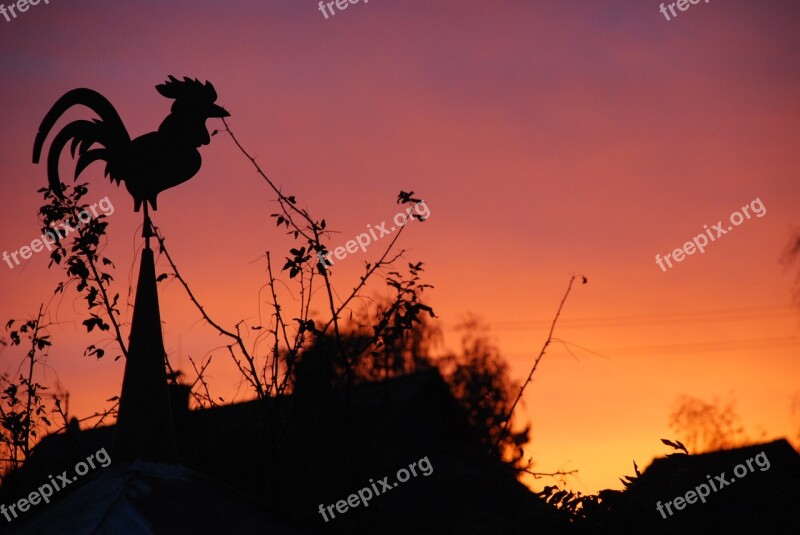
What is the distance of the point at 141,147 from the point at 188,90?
561 mm

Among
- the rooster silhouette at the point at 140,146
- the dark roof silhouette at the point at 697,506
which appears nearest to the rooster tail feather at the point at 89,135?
the rooster silhouette at the point at 140,146

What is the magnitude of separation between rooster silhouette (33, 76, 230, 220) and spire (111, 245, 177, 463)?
803mm

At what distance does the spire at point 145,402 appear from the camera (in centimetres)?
506

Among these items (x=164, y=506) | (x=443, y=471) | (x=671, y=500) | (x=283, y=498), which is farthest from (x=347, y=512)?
(x=443, y=471)

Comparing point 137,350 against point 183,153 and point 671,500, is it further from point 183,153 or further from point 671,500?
point 671,500

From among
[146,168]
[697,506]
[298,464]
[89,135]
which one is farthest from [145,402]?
[697,506]

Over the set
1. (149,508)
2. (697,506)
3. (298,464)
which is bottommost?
(697,506)

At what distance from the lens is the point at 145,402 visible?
→ 16.8ft

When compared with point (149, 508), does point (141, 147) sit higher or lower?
higher

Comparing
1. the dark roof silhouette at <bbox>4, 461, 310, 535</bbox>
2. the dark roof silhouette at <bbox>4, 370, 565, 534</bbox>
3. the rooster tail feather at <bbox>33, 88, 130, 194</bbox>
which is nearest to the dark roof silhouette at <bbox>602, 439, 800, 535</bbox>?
the dark roof silhouette at <bbox>4, 370, 565, 534</bbox>

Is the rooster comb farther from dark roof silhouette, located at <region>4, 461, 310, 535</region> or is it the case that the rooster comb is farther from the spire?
dark roof silhouette, located at <region>4, 461, 310, 535</region>

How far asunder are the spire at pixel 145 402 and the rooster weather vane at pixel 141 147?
74 centimetres

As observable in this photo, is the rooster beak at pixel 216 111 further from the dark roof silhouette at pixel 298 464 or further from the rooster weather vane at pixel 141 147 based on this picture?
the dark roof silhouette at pixel 298 464

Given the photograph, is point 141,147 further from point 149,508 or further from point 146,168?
point 149,508
